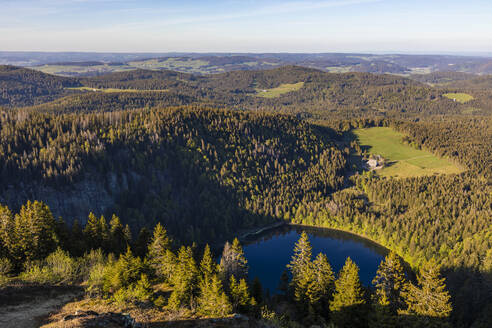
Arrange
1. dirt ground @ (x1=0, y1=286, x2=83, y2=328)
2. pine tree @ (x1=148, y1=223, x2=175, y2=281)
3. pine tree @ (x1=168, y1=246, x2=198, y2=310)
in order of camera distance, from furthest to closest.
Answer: pine tree @ (x1=148, y1=223, x2=175, y2=281) → pine tree @ (x1=168, y1=246, x2=198, y2=310) → dirt ground @ (x1=0, y1=286, x2=83, y2=328)

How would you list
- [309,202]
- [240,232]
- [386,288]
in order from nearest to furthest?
[386,288] < [240,232] < [309,202]

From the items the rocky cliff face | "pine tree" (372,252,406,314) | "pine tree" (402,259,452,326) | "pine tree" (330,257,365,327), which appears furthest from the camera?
the rocky cliff face

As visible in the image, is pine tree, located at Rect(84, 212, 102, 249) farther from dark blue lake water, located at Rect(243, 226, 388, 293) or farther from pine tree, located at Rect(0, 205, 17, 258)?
dark blue lake water, located at Rect(243, 226, 388, 293)

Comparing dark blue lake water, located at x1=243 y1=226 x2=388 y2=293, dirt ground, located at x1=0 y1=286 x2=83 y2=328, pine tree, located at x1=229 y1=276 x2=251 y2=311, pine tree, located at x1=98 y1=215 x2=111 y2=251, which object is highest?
dirt ground, located at x1=0 y1=286 x2=83 y2=328

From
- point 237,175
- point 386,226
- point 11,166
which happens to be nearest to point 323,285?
point 386,226

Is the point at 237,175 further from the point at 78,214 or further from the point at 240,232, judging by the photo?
the point at 78,214

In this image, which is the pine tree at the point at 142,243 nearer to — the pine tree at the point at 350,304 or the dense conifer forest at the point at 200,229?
the dense conifer forest at the point at 200,229

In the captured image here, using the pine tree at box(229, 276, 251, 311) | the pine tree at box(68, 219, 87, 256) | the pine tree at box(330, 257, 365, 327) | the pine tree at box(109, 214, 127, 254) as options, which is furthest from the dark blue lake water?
the pine tree at box(68, 219, 87, 256)

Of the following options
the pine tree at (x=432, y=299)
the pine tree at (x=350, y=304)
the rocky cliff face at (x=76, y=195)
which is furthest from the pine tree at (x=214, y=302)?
the rocky cliff face at (x=76, y=195)

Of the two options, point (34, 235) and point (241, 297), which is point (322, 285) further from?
point (34, 235)
